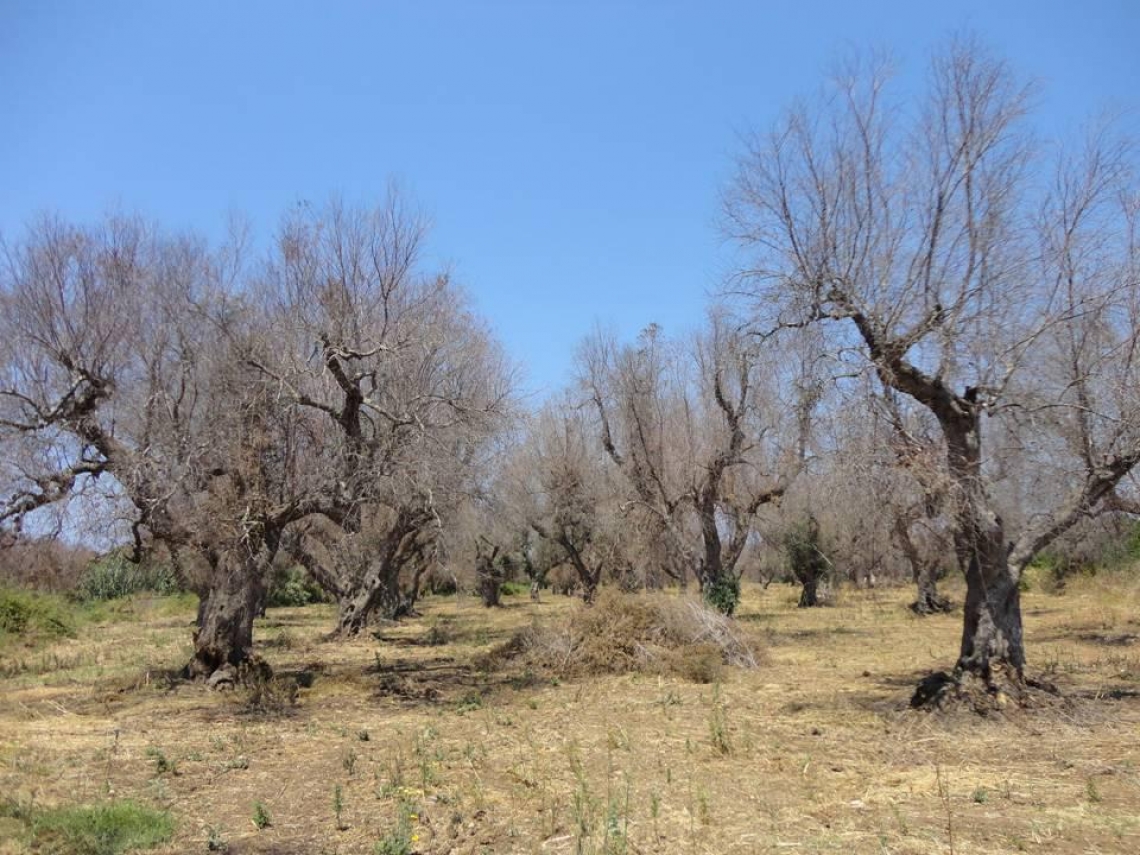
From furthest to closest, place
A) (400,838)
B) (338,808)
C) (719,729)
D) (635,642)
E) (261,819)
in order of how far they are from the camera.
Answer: (635,642), (719,729), (338,808), (261,819), (400,838)

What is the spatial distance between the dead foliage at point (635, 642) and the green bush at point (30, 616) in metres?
12.7

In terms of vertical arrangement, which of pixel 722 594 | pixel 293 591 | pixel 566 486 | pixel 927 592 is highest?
pixel 566 486

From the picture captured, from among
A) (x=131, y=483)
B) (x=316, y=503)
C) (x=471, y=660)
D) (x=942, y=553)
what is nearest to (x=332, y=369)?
(x=316, y=503)

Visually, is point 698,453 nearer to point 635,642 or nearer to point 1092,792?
point 635,642

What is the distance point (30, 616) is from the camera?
70.6 ft

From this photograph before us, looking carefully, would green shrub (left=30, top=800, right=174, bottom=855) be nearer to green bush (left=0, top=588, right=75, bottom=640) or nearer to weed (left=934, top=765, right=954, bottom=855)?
weed (left=934, top=765, right=954, bottom=855)

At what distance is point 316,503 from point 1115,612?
2121cm

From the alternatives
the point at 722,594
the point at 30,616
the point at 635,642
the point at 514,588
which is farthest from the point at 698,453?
the point at 514,588

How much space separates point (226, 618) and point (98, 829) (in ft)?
23.4

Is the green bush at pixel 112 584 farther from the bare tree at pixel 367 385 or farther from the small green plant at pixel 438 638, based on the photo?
the bare tree at pixel 367 385

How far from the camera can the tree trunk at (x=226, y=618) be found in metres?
12.8

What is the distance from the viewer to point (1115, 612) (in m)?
23.2

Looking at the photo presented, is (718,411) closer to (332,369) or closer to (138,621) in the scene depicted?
(332,369)

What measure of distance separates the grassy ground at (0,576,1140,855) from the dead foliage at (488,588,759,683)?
18.4 inches
